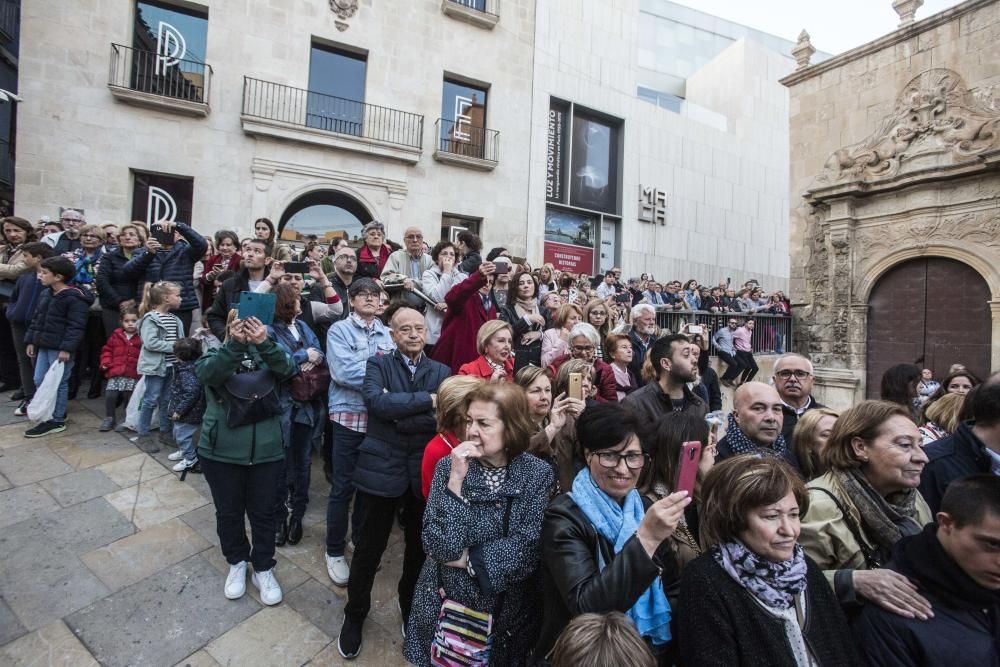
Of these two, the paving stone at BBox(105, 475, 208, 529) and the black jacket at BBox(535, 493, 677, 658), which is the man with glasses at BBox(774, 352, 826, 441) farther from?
the paving stone at BBox(105, 475, 208, 529)

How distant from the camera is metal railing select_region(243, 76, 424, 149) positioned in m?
11.1

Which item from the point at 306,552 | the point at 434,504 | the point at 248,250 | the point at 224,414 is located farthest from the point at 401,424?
the point at 248,250

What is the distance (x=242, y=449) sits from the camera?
286 cm

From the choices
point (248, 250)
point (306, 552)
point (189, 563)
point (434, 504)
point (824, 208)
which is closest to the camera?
point (434, 504)

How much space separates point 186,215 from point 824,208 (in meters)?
15.1

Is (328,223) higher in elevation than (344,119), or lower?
lower

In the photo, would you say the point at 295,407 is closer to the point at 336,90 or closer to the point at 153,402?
the point at 153,402

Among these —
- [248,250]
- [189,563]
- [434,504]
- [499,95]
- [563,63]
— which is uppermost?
[563,63]

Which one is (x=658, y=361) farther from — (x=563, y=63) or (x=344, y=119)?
(x=563, y=63)

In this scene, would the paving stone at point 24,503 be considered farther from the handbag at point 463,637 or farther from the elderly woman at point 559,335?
the elderly woman at point 559,335

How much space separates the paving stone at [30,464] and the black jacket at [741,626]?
17.3 feet

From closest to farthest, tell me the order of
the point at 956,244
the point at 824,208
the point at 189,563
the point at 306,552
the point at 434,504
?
the point at 434,504 → the point at 189,563 → the point at 306,552 → the point at 956,244 → the point at 824,208

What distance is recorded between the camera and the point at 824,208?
1186 cm

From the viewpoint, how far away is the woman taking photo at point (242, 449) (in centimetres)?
275
